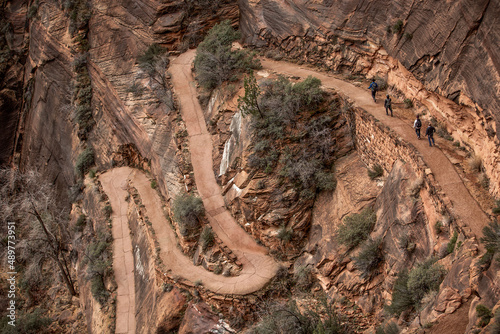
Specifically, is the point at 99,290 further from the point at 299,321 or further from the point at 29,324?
the point at 299,321

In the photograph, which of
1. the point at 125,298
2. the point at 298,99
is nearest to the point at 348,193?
the point at 298,99

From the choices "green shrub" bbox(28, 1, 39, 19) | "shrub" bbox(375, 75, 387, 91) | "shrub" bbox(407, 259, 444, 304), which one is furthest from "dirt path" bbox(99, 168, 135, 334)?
"green shrub" bbox(28, 1, 39, 19)

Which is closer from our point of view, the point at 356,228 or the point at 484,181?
the point at 484,181

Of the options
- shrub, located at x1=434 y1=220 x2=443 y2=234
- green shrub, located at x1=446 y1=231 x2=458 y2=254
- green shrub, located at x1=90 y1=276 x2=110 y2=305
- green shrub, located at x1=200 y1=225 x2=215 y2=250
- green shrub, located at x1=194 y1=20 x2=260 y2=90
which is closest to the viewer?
green shrub, located at x1=446 y1=231 x2=458 y2=254

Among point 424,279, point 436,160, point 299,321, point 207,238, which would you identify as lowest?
point 207,238

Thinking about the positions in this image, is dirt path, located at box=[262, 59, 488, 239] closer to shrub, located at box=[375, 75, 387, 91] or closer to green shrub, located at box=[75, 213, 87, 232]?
shrub, located at box=[375, 75, 387, 91]

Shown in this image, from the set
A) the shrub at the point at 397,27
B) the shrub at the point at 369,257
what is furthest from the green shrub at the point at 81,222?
the shrub at the point at 397,27

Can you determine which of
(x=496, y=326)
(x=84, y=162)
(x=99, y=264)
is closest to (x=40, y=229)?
(x=84, y=162)

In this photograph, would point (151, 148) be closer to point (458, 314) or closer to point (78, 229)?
point (78, 229)
